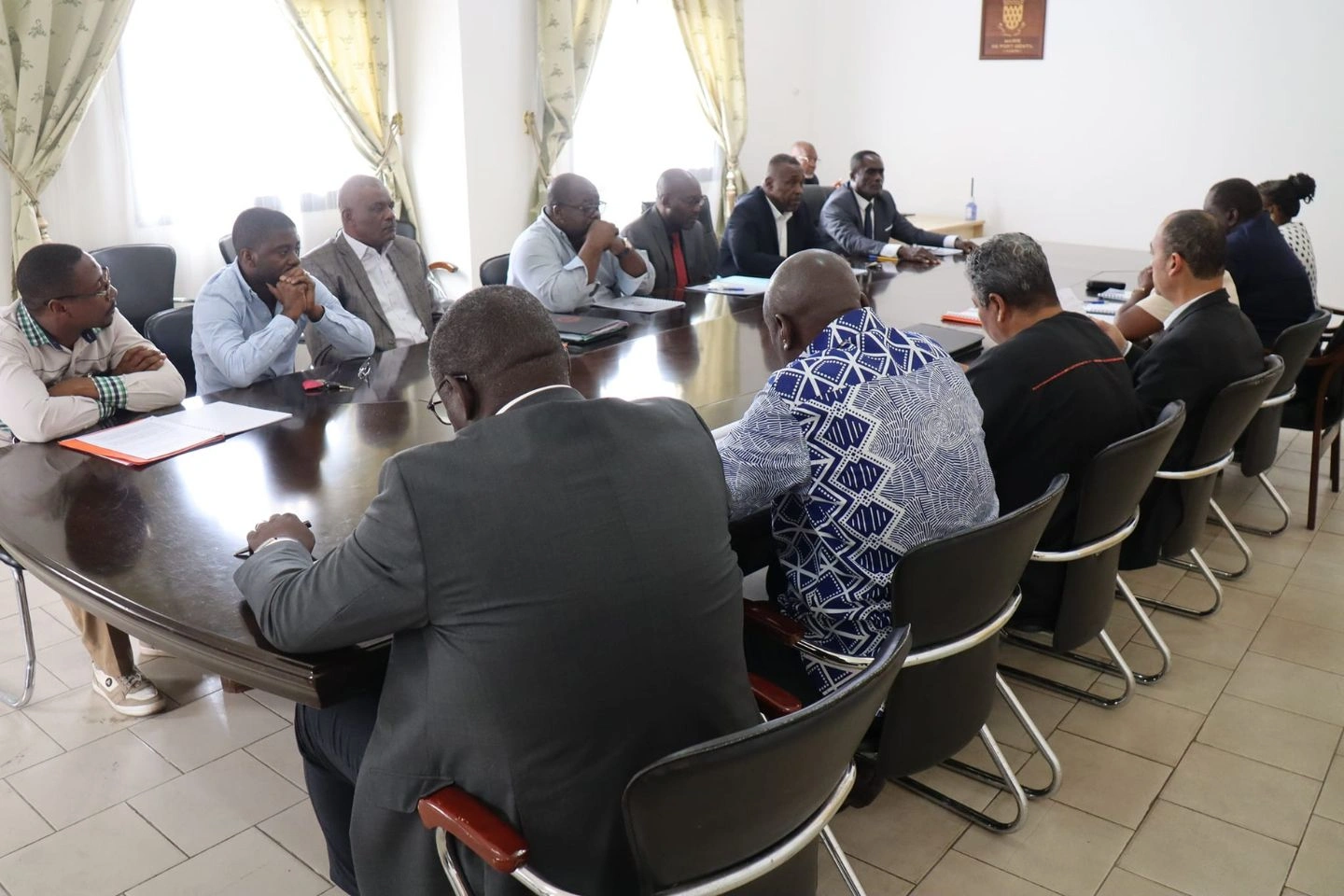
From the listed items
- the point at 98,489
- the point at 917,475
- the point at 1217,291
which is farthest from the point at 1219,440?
the point at 98,489

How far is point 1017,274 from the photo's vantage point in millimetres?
2393

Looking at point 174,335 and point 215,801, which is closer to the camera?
point 215,801

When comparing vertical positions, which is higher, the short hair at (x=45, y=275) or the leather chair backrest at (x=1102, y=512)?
the short hair at (x=45, y=275)

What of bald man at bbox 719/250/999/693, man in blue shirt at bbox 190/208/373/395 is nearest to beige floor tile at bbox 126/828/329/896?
bald man at bbox 719/250/999/693

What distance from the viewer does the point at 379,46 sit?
5371 mm

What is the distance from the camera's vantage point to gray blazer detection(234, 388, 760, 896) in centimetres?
129

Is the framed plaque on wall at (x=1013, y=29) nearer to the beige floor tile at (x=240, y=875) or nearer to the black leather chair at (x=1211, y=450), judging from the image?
the black leather chair at (x=1211, y=450)

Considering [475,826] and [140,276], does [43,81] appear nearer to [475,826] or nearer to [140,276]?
[140,276]

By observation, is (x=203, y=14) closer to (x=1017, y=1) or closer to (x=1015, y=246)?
(x=1015, y=246)

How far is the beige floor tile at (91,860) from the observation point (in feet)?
6.84

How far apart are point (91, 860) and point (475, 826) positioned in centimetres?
130

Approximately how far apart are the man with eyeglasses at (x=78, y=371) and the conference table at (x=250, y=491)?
108 millimetres

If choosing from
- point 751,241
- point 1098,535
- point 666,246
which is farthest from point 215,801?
point 751,241

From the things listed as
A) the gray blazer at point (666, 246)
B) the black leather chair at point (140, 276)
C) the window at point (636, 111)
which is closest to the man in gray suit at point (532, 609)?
the gray blazer at point (666, 246)
